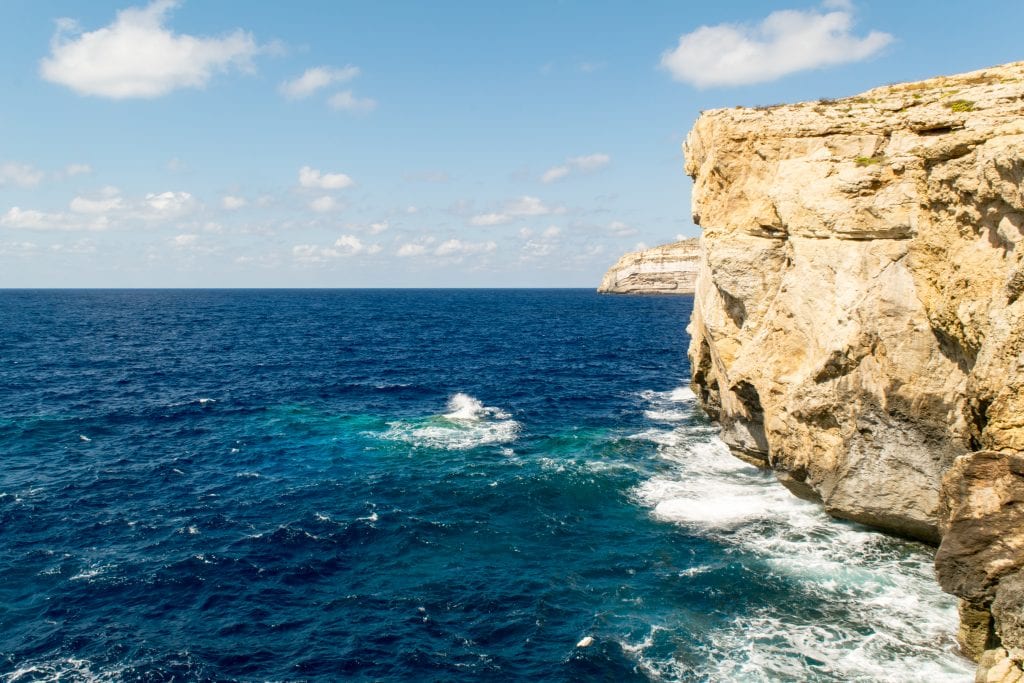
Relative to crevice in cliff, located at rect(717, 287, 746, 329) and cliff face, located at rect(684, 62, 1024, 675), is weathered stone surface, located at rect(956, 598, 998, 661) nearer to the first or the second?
cliff face, located at rect(684, 62, 1024, 675)

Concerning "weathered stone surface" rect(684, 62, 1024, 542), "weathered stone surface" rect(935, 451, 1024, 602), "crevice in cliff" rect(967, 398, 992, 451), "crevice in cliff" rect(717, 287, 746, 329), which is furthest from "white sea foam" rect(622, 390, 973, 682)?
"crevice in cliff" rect(717, 287, 746, 329)

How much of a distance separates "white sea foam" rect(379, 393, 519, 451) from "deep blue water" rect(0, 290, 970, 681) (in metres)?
0.32

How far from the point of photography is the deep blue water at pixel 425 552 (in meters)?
21.3

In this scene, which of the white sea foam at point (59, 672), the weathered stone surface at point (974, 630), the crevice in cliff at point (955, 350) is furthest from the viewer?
the crevice in cliff at point (955, 350)

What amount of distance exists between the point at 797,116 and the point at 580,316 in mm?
123243

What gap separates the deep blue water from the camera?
69.8ft

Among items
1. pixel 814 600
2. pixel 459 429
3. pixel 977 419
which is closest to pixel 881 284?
pixel 977 419

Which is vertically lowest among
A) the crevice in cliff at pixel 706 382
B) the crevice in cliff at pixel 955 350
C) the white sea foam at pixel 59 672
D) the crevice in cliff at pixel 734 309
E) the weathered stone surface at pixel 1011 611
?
the white sea foam at pixel 59 672

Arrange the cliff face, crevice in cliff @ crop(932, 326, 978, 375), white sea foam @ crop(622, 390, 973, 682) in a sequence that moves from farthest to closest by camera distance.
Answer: crevice in cliff @ crop(932, 326, 978, 375), white sea foam @ crop(622, 390, 973, 682), the cliff face

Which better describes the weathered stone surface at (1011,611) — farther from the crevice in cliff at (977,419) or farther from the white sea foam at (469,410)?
the white sea foam at (469,410)

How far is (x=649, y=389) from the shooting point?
206ft

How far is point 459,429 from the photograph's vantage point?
48.2 m

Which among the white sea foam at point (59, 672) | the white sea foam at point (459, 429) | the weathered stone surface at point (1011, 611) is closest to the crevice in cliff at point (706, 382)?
the white sea foam at point (459, 429)

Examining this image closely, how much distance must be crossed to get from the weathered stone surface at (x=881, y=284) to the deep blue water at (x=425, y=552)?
16.5ft
